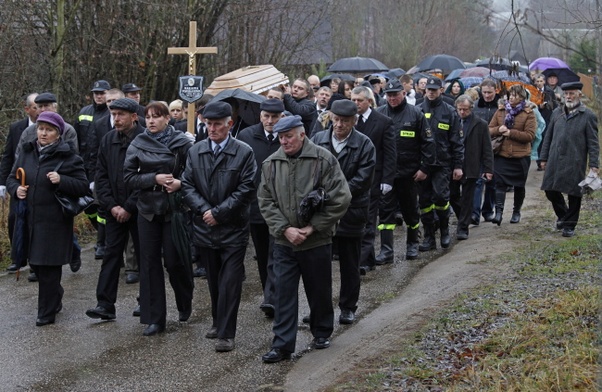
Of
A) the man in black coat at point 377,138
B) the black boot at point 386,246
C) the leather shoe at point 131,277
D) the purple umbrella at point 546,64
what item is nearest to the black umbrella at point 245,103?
the man in black coat at point 377,138

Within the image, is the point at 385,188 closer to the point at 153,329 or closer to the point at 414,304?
the point at 414,304

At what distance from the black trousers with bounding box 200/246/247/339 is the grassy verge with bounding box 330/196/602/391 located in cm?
131

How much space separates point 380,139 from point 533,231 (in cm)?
389

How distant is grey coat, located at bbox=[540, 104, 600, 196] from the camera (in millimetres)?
12695

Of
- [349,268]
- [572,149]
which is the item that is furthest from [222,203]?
[572,149]

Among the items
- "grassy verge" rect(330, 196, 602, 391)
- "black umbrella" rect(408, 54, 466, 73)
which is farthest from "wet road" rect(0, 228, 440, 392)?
"black umbrella" rect(408, 54, 466, 73)

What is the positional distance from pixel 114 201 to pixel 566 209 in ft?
23.2

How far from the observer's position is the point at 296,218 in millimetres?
7723

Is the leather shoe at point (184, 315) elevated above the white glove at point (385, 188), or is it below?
below

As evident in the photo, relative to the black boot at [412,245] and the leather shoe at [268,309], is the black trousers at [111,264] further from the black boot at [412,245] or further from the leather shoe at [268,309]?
the black boot at [412,245]

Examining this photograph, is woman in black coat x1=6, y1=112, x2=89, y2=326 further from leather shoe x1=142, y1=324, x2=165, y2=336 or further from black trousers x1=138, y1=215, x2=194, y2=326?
leather shoe x1=142, y1=324, x2=165, y2=336

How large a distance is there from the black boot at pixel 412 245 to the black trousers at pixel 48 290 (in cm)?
475

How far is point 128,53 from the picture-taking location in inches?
716

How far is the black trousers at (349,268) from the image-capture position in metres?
8.73
